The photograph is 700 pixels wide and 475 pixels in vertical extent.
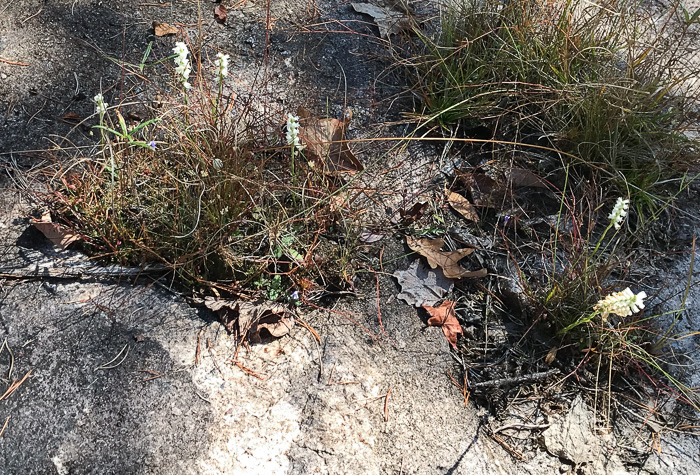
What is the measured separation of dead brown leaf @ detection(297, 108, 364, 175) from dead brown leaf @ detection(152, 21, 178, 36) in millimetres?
731

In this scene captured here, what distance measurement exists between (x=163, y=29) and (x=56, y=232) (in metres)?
1.10

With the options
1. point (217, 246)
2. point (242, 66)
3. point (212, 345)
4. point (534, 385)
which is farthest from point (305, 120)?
point (534, 385)

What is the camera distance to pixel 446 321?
1868 mm

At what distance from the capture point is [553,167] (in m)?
2.32

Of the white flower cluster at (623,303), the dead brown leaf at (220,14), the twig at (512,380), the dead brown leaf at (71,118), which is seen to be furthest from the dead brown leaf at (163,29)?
the white flower cluster at (623,303)

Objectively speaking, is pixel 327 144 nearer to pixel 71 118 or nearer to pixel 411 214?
pixel 411 214

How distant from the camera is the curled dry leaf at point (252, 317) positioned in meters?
1.70

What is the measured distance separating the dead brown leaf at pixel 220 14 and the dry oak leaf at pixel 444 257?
1.39m

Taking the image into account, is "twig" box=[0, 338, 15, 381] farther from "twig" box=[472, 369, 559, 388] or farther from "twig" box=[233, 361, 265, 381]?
"twig" box=[472, 369, 559, 388]

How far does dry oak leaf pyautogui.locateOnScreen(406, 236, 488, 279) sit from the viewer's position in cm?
196

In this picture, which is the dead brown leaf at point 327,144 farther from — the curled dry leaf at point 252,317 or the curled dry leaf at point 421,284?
the curled dry leaf at point 252,317

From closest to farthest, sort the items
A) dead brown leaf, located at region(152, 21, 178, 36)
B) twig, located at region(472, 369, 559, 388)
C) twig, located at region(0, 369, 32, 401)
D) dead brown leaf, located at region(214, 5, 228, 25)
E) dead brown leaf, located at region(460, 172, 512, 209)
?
twig, located at region(0, 369, 32, 401), twig, located at region(472, 369, 559, 388), dead brown leaf, located at region(460, 172, 512, 209), dead brown leaf, located at region(152, 21, 178, 36), dead brown leaf, located at region(214, 5, 228, 25)

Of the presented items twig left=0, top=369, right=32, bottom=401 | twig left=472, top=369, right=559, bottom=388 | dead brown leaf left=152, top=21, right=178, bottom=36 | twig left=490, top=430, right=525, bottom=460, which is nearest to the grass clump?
twig left=472, top=369, right=559, bottom=388

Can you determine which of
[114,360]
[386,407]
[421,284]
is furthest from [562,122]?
[114,360]
